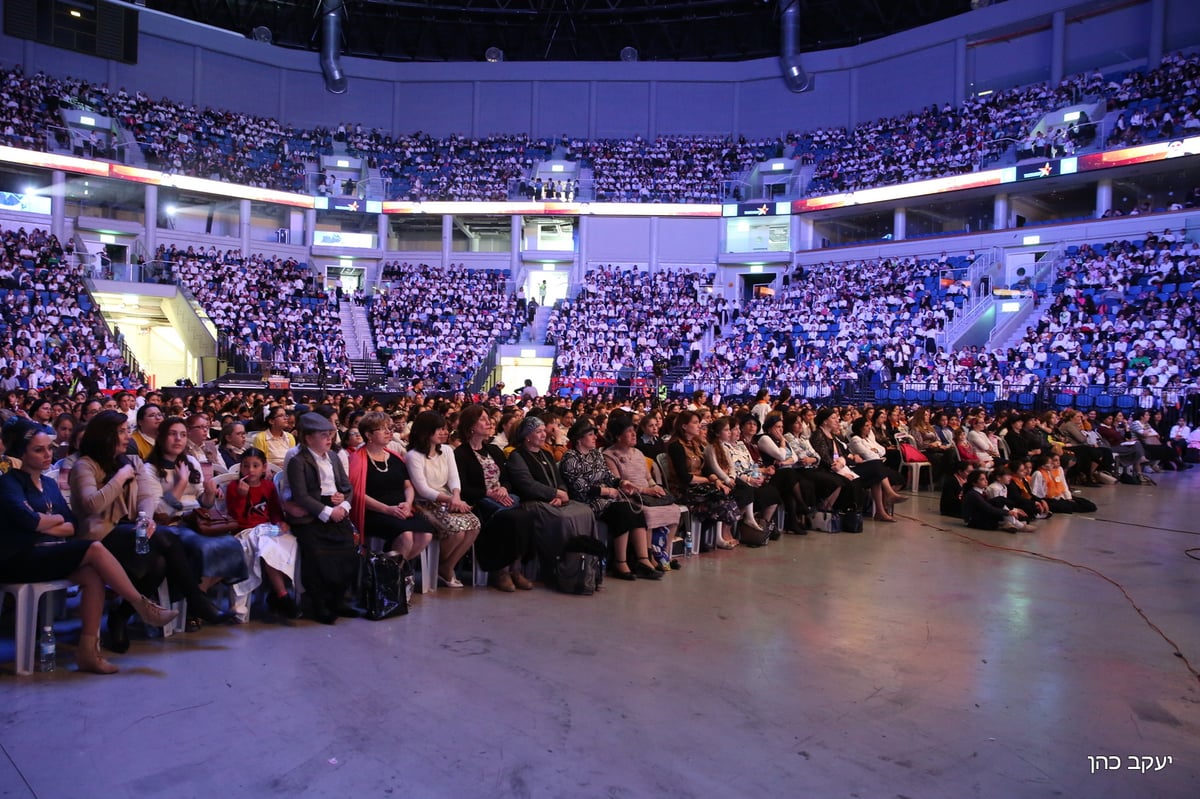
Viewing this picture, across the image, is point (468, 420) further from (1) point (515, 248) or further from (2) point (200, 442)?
(1) point (515, 248)

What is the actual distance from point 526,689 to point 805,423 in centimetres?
633

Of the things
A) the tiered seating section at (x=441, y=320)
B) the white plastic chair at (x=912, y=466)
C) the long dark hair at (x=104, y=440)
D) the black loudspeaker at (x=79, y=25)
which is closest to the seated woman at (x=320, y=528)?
the long dark hair at (x=104, y=440)

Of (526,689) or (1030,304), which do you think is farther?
(1030,304)

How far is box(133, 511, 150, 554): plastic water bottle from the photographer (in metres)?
4.32

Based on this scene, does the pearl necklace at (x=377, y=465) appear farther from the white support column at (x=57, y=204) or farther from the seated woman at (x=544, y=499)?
the white support column at (x=57, y=204)

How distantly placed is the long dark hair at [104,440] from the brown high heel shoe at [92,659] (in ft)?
2.71

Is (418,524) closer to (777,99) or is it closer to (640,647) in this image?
(640,647)

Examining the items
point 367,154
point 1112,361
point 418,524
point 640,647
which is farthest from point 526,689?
point 367,154

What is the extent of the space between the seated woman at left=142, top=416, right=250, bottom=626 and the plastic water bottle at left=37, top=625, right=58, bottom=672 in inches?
30.3

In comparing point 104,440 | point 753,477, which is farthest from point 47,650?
point 753,477

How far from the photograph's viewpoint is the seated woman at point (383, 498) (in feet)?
18.0

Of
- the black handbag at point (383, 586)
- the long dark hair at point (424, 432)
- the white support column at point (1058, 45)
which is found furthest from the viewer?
the white support column at point (1058, 45)

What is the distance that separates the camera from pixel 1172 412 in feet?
59.9

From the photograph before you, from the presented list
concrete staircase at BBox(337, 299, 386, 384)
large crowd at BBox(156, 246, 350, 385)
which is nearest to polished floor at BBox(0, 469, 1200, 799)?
large crowd at BBox(156, 246, 350, 385)
